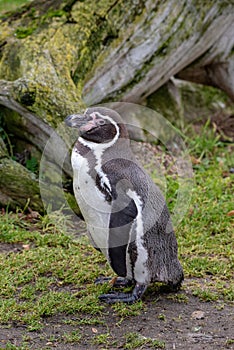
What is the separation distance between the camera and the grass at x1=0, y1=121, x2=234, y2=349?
4094 mm

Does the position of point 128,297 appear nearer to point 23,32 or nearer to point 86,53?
point 86,53

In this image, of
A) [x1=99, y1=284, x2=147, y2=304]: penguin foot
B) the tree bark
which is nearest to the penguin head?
[x1=99, y1=284, x2=147, y2=304]: penguin foot

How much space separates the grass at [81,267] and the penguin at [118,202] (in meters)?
0.28

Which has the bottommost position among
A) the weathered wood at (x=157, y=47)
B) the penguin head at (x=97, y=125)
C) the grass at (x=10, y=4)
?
the grass at (x=10, y=4)

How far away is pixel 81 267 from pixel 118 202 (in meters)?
1.10

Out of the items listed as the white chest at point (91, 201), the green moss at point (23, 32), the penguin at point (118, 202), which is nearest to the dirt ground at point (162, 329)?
the penguin at point (118, 202)

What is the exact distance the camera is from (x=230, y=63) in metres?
7.91

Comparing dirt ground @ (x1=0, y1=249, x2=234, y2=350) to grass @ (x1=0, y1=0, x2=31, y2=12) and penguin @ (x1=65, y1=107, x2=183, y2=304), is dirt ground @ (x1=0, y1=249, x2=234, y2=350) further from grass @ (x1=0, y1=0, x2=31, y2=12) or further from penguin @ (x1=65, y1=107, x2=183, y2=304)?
grass @ (x1=0, y1=0, x2=31, y2=12)

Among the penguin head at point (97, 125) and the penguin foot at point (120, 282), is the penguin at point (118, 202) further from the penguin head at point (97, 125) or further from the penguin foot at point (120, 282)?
the penguin foot at point (120, 282)

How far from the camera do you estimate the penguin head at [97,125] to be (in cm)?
409

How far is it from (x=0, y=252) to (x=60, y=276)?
25.4 inches

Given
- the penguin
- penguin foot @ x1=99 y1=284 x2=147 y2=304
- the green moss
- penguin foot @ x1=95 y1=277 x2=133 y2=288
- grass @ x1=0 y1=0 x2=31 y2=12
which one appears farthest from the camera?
grass @ x1=0 y1=0 x2=31 y2=12

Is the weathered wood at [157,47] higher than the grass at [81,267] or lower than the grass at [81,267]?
higher

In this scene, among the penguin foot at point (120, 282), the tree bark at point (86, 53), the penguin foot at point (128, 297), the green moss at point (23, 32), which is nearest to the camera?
the penguin foot at point (128, 297)
